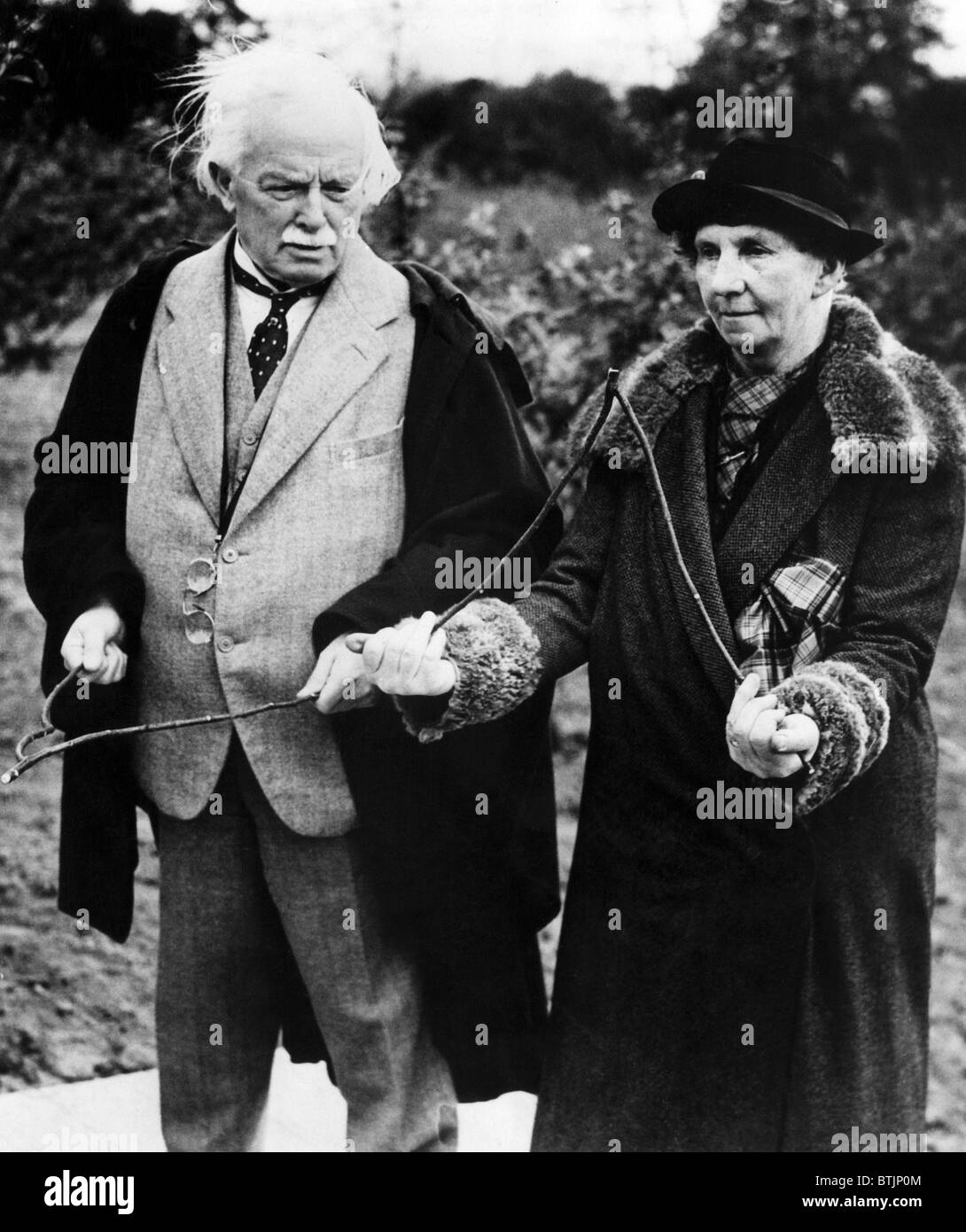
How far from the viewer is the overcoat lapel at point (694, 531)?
2.63m

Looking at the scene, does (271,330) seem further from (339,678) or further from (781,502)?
(781,502)

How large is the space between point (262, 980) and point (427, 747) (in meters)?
0.61

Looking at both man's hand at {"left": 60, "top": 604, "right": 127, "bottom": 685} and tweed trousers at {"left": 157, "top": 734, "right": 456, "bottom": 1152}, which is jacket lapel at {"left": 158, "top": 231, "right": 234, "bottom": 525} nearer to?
man's hand at {"left": 60, "top": 604, "right": 127, "bottom": 685}

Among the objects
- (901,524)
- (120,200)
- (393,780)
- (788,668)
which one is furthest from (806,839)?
(120,200)

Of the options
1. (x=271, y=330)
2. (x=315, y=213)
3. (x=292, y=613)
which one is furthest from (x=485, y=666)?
(x=315, y=213)

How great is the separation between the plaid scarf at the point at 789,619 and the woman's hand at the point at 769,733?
18 cm

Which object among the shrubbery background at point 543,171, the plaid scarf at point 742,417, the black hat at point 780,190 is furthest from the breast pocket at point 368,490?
the shrubbery background at point 543,171

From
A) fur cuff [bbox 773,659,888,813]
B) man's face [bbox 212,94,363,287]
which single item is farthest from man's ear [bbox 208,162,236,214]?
fur cuff [bbox 773,659,888,813]

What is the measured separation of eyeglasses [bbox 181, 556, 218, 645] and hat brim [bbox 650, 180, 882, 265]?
3.67 ft

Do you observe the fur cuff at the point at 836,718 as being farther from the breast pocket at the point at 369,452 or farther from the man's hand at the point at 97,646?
the man's hand at the point at 97,646

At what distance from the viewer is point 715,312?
2656mm

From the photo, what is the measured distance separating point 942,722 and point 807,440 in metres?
2.24

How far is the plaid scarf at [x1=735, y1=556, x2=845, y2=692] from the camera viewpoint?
261 cm

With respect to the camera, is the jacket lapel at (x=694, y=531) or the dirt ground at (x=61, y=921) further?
the dirt ground at (x=61, y=921)
